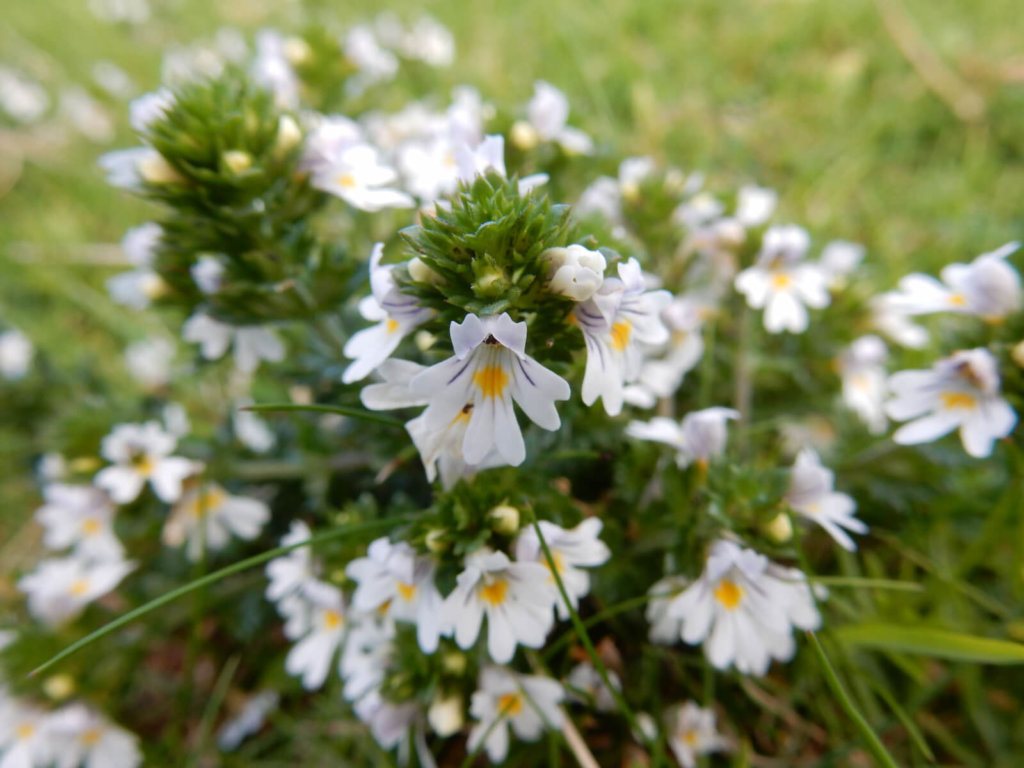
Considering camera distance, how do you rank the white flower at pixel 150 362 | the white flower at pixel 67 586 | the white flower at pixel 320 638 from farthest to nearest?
the white flower at pixel 150 362 < the white flower at pixel 67 586 < the white flower at pixel 320 638

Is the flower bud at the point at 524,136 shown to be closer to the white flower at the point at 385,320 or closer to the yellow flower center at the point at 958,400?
the white flower at the point at 385,320

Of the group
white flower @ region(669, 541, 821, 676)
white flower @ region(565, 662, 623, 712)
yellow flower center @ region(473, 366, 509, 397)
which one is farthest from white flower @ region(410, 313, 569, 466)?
white flower @ region(565, 662, 623, 712)

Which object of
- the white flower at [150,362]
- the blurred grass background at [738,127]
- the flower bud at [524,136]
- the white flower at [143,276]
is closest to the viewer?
the white flower at [143,276]

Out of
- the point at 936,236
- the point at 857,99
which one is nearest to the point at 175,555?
the point at 936,236

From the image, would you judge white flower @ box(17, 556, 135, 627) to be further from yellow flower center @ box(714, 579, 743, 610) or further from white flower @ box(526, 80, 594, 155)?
white flower @ box(526, 80, 594, 155)

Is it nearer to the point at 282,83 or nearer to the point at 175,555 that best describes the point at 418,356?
the point at 175,555

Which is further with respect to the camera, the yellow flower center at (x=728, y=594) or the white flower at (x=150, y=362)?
the white flower at (x=150, y=362)

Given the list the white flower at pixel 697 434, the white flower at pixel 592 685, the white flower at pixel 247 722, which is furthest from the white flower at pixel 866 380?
the white flower at pixel 247 722
